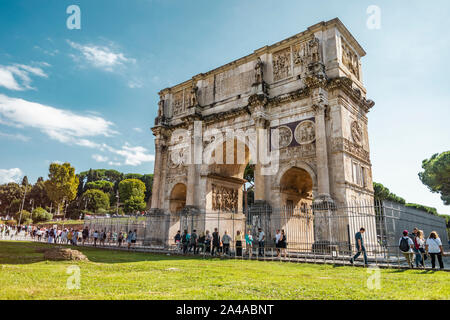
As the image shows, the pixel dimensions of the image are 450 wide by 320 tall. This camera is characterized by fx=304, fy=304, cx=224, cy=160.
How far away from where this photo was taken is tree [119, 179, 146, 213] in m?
60.8

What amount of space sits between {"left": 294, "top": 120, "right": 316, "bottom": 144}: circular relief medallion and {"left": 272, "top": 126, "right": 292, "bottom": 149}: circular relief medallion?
18.3 inches

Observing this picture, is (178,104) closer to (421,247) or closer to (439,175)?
(421,247)

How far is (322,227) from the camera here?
45.7 feet

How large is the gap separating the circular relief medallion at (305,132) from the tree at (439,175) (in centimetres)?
2401

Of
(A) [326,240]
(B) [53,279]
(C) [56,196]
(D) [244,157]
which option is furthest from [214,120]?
(C) [56,196]

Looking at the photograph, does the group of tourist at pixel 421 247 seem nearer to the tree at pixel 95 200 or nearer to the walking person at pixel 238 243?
the walking person at pixel 238 243

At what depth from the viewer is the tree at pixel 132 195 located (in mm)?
60781

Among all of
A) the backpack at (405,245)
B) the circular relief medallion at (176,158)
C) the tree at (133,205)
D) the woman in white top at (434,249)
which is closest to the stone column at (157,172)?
the circular relief medallion at (176,158)

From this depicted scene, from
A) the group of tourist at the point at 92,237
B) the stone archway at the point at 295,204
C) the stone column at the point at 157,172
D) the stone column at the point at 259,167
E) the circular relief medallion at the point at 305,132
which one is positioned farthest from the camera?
the stone column at the point at 157,172

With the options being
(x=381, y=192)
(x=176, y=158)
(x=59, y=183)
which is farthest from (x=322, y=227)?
(x=59, y=183)

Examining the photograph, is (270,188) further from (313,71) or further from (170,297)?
(170,297)

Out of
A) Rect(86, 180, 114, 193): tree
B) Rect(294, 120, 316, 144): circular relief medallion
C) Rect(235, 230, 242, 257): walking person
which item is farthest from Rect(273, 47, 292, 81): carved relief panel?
Rect(86, 180, 114, 193): tree

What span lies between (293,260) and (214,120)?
11.1 metres
